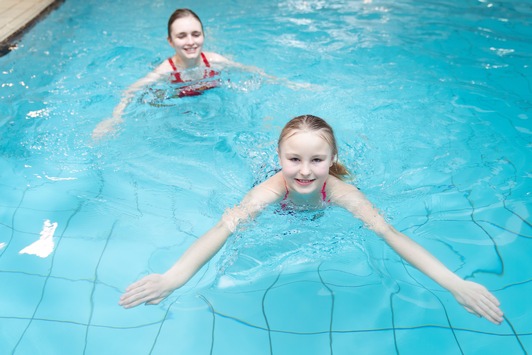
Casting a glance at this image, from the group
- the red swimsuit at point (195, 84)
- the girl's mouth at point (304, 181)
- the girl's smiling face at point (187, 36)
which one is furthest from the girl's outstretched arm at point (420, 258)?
the girl's smiling face at point (187, 36)

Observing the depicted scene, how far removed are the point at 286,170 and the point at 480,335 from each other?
134cm

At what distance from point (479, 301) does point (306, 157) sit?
1.12m

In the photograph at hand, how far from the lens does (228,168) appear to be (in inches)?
151

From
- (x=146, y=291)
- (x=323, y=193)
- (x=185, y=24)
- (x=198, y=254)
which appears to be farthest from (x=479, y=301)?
(x=185, y=24)

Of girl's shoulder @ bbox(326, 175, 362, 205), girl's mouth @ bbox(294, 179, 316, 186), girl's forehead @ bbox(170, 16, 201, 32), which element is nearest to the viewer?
girl's mouth @ bbox(294, 179, 316, 186)

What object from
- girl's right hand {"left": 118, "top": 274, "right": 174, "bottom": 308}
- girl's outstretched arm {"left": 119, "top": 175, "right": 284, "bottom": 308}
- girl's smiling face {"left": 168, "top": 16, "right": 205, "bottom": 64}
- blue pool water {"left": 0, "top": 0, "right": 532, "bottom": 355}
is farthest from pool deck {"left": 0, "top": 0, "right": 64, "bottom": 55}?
girl's right hand {"left": 118, "top": 274, "right": 174, "bottom": 308}

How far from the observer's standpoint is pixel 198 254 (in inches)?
92.4

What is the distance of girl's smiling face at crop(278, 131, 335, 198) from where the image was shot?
2.56 m

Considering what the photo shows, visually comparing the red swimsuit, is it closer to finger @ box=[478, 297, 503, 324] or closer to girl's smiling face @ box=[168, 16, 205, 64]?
girl's smiling face @ box=[168, 16, 205, 64]

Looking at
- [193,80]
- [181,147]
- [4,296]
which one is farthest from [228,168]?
[4,296]

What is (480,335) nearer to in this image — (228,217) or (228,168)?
(228,217)

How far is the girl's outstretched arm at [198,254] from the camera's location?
2.02 meters

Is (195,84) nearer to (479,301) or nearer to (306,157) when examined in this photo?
(306,157)

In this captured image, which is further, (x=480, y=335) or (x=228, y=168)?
(x=228, y=168)
